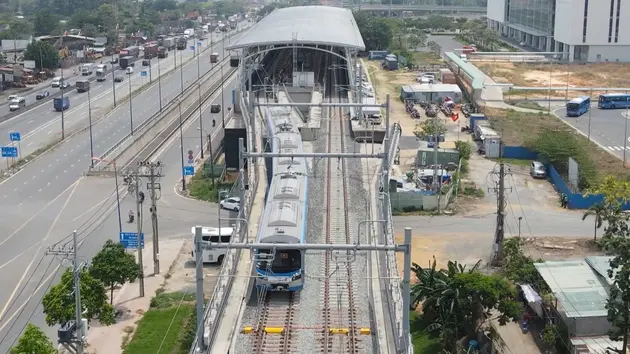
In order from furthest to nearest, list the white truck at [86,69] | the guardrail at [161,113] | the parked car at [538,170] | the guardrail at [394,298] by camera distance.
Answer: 1. the white truck at [86,69]
2. the guardrail at [161,113]
3. the parked car at [538,170]
4. the guardrail at [394,298]

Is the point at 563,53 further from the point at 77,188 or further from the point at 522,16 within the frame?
the point at 77,188

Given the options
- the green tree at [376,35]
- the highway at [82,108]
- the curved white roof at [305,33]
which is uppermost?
the curved white roof at [305,33]

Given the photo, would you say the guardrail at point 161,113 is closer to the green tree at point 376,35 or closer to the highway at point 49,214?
the highway at point 49,214

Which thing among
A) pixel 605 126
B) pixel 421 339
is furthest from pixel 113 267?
pixel 605 126

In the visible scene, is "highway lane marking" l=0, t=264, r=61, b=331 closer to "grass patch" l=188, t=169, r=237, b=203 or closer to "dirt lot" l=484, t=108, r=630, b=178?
"grass patch" l=188, t=169, r=237, b=203

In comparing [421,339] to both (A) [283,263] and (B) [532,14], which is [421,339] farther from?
(B) [532,14]

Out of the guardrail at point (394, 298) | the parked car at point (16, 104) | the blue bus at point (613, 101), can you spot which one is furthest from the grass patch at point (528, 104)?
the guardrail at point (394, 298)

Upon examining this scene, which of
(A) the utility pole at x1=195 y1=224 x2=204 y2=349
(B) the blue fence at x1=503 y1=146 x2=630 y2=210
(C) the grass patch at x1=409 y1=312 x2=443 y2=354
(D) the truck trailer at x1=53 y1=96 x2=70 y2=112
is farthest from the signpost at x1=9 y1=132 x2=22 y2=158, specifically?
(A) the utility pole at x1=195 y1=224 x2=204 y2=349
